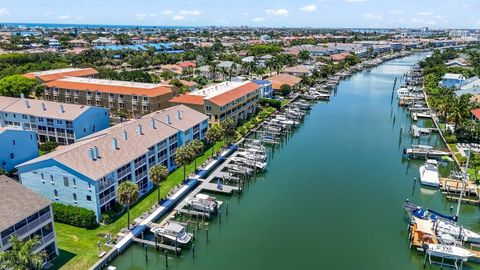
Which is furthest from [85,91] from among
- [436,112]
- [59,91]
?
[436,112]

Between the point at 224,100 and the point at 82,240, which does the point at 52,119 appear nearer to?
the point at 224,100

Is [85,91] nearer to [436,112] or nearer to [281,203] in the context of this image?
[281,203]

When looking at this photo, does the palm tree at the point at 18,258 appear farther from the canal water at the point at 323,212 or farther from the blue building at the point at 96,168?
the blue building at the point at 96,168

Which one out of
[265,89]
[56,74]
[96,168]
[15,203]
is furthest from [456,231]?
[56,74]

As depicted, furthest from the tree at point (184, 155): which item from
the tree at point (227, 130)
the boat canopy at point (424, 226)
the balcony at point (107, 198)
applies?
the boat canopy at point (424, 226)

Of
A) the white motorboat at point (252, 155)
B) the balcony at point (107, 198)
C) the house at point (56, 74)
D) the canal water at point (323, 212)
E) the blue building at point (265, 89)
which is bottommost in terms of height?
the canal water at point (323, 212)

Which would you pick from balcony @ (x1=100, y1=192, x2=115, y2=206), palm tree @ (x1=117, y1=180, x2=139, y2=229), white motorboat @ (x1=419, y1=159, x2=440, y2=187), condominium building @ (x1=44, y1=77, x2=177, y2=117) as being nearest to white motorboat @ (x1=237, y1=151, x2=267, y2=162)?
white motorboat @ (x1=419, y1=159, x2=440, y2=187)

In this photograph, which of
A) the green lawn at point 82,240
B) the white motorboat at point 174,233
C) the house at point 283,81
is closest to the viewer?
the green lawn at point 82,240
